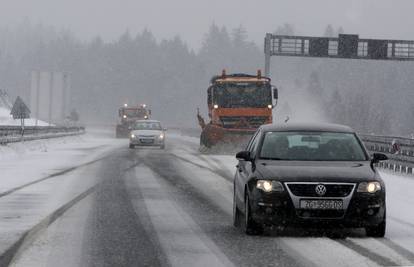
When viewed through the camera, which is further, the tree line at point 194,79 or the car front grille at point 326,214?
the tree line at point 194,79

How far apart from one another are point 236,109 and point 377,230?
2403cm

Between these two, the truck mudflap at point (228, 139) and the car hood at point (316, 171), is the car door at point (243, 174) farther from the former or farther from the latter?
the truck mudflap at point (228, 139)

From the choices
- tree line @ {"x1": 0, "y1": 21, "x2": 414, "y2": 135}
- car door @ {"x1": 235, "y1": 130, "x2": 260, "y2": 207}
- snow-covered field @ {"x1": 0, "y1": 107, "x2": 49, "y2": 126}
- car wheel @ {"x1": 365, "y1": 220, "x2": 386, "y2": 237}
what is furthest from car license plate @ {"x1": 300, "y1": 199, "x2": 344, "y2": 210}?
tree line @ {"x1": 0, "y1": 21, "x2": 414, "y2": 135}

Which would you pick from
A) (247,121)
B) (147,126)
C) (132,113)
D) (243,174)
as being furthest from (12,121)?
(243,174)

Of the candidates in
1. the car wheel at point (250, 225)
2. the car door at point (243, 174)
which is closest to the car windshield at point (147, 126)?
the car door at point (243, 174)

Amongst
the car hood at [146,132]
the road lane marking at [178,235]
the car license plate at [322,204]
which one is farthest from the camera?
the car hood at [146,132]

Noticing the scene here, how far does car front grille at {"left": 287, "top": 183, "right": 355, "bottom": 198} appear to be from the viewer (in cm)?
969

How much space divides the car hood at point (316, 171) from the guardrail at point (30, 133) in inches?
864

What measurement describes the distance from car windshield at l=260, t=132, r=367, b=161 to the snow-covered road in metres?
0.93

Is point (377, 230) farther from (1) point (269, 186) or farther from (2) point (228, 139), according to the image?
(2) point (228, 139)

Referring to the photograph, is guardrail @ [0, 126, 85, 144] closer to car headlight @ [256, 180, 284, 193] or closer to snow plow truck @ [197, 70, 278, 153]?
snow plow truck @ [197, 70, 278, 153]

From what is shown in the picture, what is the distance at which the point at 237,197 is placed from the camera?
11.1m

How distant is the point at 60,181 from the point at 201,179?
3.29 meters

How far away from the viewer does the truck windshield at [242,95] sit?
3419 cm
